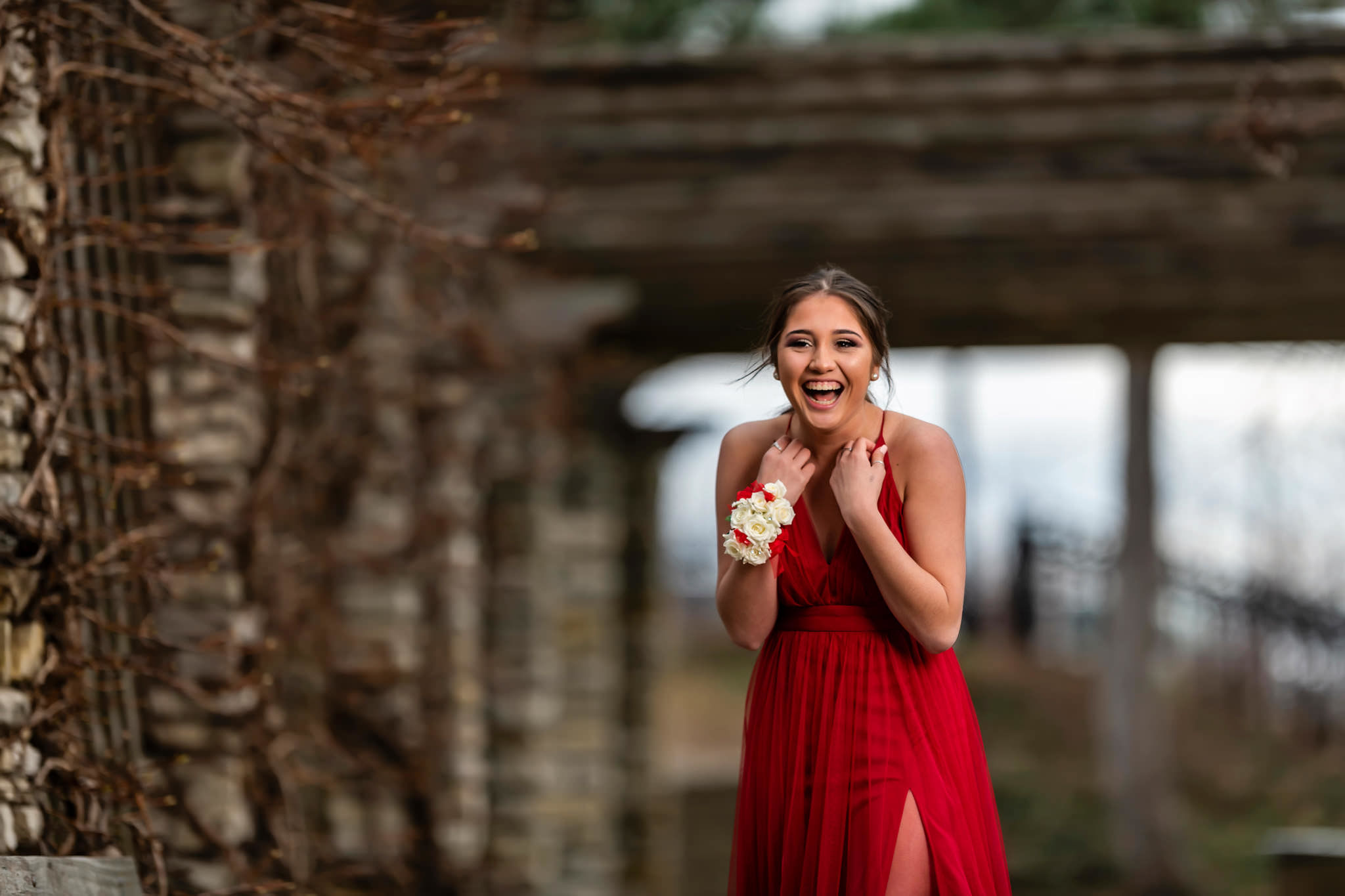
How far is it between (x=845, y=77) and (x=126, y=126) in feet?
11.3

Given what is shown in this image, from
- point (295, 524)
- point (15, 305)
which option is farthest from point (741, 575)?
point (295, 524)

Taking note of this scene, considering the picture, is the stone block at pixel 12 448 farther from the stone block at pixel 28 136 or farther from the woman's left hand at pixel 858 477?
the woman's left hand at pixel 858 477

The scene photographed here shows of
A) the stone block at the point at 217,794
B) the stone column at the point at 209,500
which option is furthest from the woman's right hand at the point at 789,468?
the stone block at the point at 217,794

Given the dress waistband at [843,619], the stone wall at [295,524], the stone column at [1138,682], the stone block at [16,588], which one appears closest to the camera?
the dress waistband at [843,619]

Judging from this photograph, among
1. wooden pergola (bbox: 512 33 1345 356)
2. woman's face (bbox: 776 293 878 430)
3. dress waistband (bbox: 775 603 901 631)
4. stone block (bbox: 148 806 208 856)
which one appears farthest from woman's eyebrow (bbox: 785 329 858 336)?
wooden pergola (bbox: 512 33 1345 356)

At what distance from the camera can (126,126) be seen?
142 inches

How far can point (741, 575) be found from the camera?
2180mm

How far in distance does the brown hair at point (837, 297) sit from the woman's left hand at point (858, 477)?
0.09m

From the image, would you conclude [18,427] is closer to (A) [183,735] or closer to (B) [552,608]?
(A) [183,735]

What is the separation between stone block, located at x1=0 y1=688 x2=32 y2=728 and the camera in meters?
2.87

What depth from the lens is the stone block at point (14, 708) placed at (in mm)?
2867

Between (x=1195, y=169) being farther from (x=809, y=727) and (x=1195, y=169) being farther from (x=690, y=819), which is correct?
(x=690, y=819)

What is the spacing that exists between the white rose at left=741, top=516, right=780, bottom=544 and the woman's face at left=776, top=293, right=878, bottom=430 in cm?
17

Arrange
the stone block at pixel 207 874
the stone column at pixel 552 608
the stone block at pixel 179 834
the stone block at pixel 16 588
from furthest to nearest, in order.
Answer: the stone column at pixel 552 608, the stone block at pixel 179 834, the stone block at pixel 207 874, the stone block at pixel 16 588
